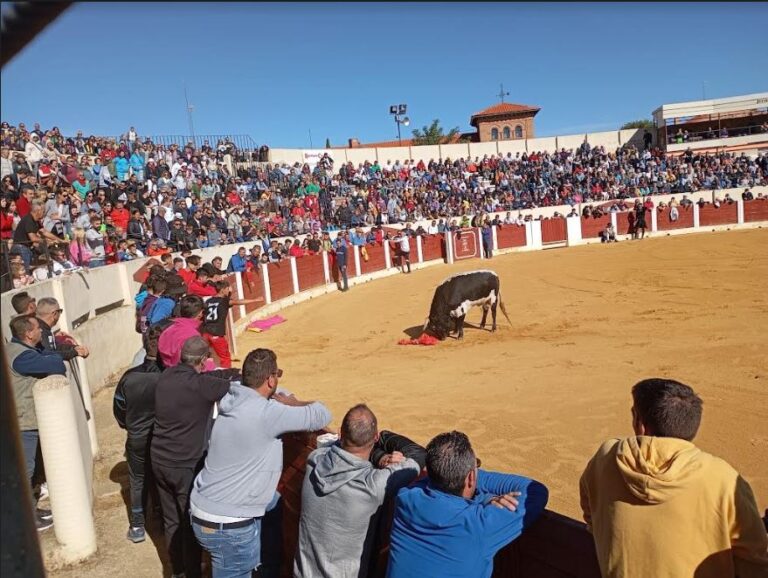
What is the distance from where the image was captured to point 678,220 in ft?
83.0

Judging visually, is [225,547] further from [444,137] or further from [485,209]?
[444,137]

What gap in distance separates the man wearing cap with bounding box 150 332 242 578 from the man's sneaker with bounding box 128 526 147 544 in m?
0.59

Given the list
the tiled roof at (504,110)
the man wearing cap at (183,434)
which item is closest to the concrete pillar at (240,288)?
the man wearing cap at (183,434)

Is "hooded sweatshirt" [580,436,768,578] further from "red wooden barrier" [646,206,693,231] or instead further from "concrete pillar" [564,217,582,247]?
"red wooden barrier" [646,206,693,231]

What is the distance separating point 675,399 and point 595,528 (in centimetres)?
48

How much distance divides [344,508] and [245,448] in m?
0.67

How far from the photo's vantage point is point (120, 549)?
13.0 feet

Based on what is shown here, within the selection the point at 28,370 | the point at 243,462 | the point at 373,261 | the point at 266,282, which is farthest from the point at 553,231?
the point at 243,462

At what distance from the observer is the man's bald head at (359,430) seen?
2346 millimetres

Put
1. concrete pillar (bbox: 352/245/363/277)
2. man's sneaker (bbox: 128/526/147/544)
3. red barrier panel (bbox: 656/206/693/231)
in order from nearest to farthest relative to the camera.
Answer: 1. man's sneaker (bbox: 128/526/147/544)
2. concrete pillar (bbox: 352/245/363/277)
3. red barrier panel (bbox: 656/206/693/231)

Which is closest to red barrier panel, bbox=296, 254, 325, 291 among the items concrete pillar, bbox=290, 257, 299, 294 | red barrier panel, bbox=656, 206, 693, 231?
concrete pillar, bbox=290, 257, 299, 294

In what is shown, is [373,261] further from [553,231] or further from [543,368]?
[543,368]

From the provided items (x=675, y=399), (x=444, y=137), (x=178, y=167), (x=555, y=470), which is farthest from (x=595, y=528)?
(x=444, y=137)

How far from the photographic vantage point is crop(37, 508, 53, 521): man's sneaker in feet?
13.5
